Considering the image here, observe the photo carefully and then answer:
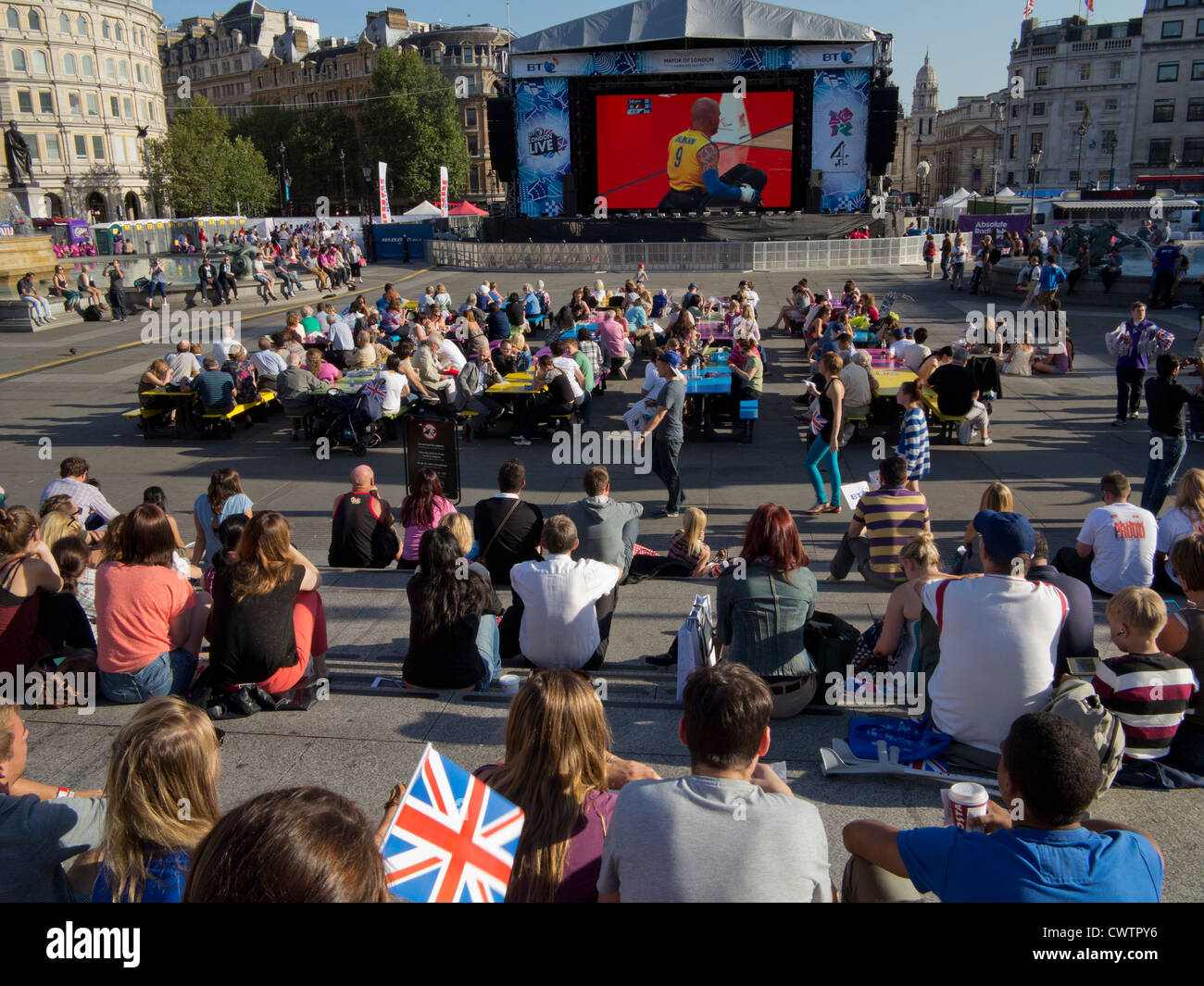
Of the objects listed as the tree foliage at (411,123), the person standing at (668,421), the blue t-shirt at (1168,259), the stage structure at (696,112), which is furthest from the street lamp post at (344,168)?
the person standing at (668,421)

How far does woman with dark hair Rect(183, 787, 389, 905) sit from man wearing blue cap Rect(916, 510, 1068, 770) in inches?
129

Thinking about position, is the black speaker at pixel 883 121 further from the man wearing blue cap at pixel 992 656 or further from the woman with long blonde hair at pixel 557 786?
the woman with long blonde hair at pixel 557 786

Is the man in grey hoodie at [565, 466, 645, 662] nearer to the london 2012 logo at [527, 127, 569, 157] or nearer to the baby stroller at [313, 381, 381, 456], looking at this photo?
the baby stroller at [313, 381, 381, 456]

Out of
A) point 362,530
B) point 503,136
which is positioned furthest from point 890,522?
point 503,136

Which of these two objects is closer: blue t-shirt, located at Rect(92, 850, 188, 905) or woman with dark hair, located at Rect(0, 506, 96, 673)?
blue t-shirt, located at Rect(92, 850, 188, 905)

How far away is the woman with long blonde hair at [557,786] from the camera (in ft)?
9.95

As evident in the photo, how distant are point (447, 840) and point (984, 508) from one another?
Answer: 4559 millimetres

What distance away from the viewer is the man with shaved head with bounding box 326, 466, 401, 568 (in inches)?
330

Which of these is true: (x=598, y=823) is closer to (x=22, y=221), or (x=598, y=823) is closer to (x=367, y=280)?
(x=367, y=280)

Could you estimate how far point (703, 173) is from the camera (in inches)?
1571

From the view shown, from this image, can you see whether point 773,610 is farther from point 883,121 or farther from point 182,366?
point 883,121

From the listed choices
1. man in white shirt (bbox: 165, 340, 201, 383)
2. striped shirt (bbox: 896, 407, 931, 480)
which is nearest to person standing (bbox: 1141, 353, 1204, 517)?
striped shirt (bbox: 896, 407, 931, 480)

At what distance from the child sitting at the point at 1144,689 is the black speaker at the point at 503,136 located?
38999 millimetres
